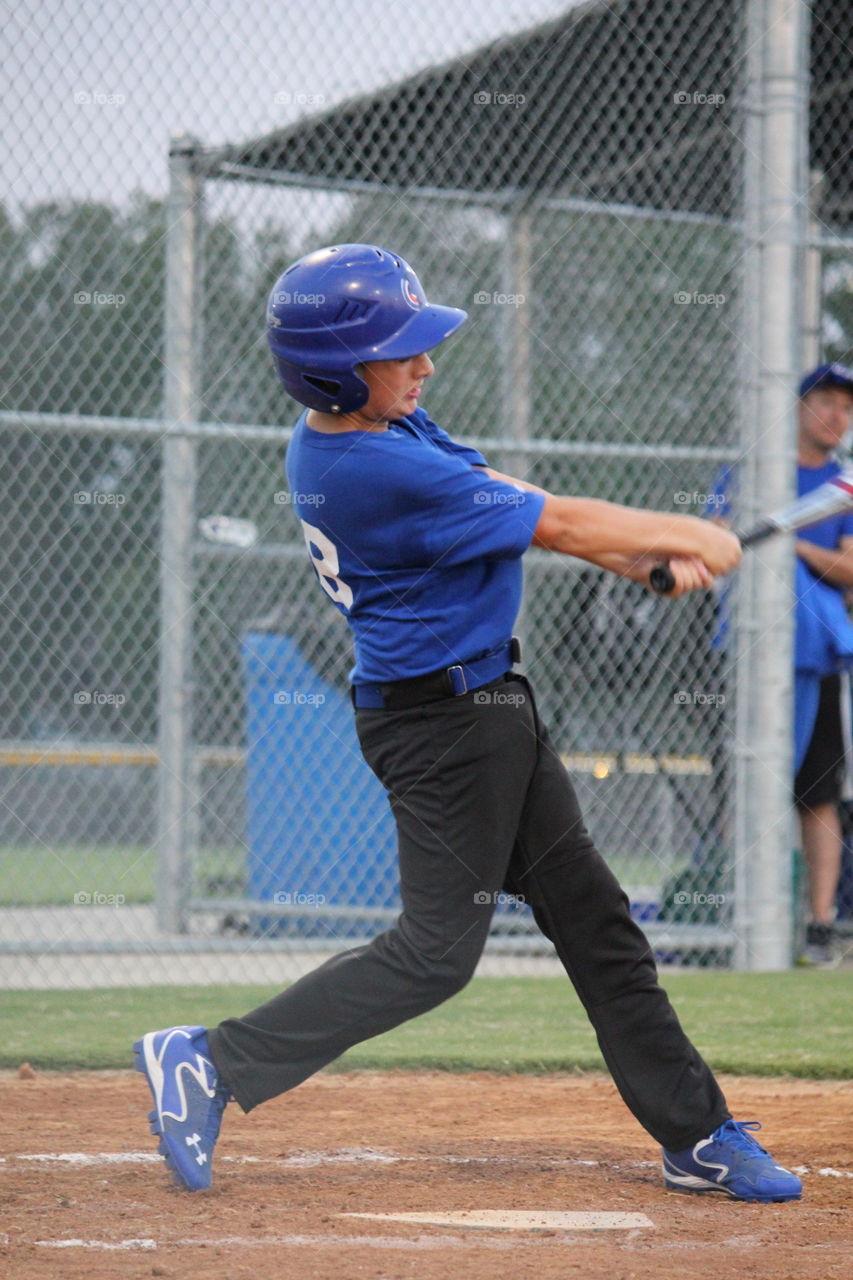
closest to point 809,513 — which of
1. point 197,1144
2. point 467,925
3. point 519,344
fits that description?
point 467,925

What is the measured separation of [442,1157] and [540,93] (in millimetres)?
5718

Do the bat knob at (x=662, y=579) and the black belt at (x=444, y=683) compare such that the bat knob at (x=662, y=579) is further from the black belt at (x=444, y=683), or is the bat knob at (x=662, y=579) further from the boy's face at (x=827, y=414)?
the boy's face at (x=827, y=414)

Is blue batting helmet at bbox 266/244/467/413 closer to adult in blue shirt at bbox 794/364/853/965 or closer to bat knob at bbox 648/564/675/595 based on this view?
bat knob at bbox 648/564/675/595

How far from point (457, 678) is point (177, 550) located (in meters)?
4.01

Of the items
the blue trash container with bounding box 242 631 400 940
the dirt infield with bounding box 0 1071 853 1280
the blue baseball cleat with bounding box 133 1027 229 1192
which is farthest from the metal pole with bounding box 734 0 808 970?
the blue baseball cleat with bounding box 133 1027 229 1192

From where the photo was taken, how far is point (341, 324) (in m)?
3.09

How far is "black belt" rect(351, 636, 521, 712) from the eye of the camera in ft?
10.3

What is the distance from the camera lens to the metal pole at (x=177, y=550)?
683 cm

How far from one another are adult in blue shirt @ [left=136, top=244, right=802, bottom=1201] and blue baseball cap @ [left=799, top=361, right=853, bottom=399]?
3.84m

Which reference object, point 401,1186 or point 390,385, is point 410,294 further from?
point 401,1186

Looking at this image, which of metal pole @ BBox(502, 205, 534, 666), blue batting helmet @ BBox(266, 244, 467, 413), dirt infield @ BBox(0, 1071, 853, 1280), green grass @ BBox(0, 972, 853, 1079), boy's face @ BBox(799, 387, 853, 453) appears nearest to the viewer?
dirt infield @ BBox(0, 1071, 853, 1280)

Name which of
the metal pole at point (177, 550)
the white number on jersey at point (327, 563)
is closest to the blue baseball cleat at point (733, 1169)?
the white number on jersey at point (327, 563)

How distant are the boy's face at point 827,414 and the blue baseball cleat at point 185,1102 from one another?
14.9 feet

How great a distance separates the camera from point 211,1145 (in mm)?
3158
